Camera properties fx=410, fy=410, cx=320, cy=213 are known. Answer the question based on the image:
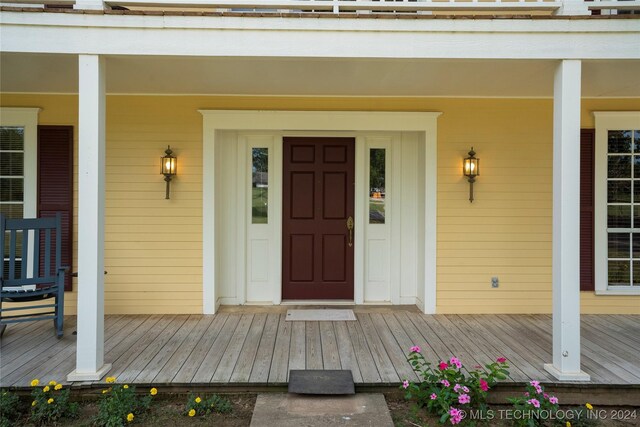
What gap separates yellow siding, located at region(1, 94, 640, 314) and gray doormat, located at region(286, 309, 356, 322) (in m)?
0.99

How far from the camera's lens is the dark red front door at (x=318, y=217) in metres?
4.75

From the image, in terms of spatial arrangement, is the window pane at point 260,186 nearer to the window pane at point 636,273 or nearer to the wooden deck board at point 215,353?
the wooden deck board at point 215,353

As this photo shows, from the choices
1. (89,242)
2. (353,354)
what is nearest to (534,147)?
(353,354)

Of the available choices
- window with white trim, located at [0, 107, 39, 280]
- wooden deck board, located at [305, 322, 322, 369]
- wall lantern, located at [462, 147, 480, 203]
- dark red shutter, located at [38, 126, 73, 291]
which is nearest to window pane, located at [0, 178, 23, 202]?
window with white trim, located at [0, 107, 39, 280]

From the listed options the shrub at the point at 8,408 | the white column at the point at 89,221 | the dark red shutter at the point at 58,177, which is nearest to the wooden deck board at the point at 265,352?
the white column at the point at 89,221

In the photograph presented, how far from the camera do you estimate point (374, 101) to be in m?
4.45

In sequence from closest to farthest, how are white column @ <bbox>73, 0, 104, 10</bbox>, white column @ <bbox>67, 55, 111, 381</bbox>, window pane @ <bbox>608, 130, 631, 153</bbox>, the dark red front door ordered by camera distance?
white column @ <bbox>67, 55, 111, 381</bbox>, white column @ <bbox>73, 0, 104, 10</bbox>, window pane @ <bbox>608, 130, 631, 153</bbox>, the dark red front door

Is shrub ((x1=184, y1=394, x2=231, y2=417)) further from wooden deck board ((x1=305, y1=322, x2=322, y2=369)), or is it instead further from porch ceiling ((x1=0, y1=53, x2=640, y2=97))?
porch ceiling ((x1=0, y1=53, x2=640, y2=97))

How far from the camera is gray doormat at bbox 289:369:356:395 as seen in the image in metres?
2.75

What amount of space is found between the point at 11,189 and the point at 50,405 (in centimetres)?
274

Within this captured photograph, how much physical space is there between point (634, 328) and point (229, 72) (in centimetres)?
449

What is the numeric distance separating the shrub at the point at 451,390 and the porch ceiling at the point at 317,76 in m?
2.26

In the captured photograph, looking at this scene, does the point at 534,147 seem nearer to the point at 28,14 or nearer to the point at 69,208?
the point at 28,14

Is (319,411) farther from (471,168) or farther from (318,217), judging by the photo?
(471,168)
